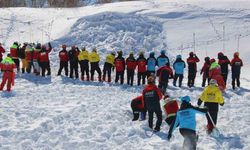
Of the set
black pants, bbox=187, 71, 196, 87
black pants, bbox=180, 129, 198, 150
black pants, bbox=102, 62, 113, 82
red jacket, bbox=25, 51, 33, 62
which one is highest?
red jacket, bbox=25, 51, 33, 62

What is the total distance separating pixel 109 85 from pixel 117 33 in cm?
1069

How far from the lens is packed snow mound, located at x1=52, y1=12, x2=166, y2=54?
3061 cm

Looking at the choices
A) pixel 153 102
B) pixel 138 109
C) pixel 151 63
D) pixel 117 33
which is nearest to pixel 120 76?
pixel 151 63

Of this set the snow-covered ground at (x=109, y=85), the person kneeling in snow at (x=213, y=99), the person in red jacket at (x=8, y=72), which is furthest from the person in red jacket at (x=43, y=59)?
the person kneeling in snow at (x=213, y=99)

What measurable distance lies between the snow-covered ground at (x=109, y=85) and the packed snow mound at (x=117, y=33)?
0.23ft

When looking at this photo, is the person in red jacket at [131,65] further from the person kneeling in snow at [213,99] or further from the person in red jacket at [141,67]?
the person kneeling in snow at [213,99]

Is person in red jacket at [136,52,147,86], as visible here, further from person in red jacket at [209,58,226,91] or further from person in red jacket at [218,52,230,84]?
person in red jacket at [218,52,230,84]

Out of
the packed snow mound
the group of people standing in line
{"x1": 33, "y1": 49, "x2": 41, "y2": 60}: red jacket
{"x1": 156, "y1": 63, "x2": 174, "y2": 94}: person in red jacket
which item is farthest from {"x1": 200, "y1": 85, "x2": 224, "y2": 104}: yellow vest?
the packed snow mound

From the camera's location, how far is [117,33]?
31.9 m

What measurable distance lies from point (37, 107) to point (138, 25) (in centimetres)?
1828

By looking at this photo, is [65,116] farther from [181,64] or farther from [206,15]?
[206,15]

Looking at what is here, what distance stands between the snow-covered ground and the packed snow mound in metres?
0.07

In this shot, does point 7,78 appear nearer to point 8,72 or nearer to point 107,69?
point 8,72

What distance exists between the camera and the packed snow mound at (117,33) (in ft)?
100
